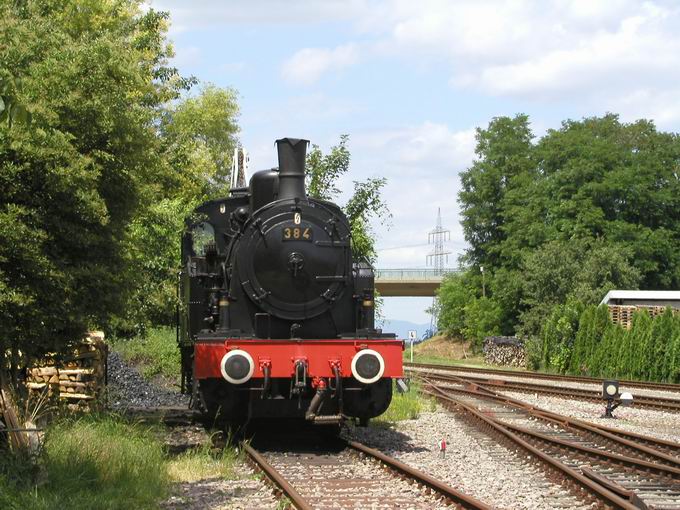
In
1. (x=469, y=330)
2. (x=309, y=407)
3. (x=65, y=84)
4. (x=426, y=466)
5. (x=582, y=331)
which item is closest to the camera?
(x=65, y=84)

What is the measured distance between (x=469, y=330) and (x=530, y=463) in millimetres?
46566

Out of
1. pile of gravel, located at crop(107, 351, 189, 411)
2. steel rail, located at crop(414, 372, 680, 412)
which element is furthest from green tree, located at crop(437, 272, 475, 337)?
pile of gravel, located at crop(107, 351, 189, 411)

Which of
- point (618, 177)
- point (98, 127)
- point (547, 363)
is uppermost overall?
point (618, 177)

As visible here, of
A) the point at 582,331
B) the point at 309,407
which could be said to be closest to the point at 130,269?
the point at 309,407

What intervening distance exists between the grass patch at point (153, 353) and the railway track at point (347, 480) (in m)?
10.8

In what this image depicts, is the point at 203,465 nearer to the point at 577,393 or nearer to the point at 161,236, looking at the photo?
the point at 161,236

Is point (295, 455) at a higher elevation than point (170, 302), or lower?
lower

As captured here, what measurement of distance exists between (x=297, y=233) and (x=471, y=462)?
3.24 m

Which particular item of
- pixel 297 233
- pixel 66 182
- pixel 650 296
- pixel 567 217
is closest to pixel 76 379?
pixel 297 233

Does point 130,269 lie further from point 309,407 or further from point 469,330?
point 469,330

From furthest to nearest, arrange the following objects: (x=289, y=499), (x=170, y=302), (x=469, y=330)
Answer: (x=469, y=330) < (x=170, y=302) < (x=289, y=499)

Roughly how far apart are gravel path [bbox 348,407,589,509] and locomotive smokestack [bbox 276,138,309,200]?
124 inches

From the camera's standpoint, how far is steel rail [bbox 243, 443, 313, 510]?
7762 millimetres

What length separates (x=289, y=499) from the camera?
8117mm
